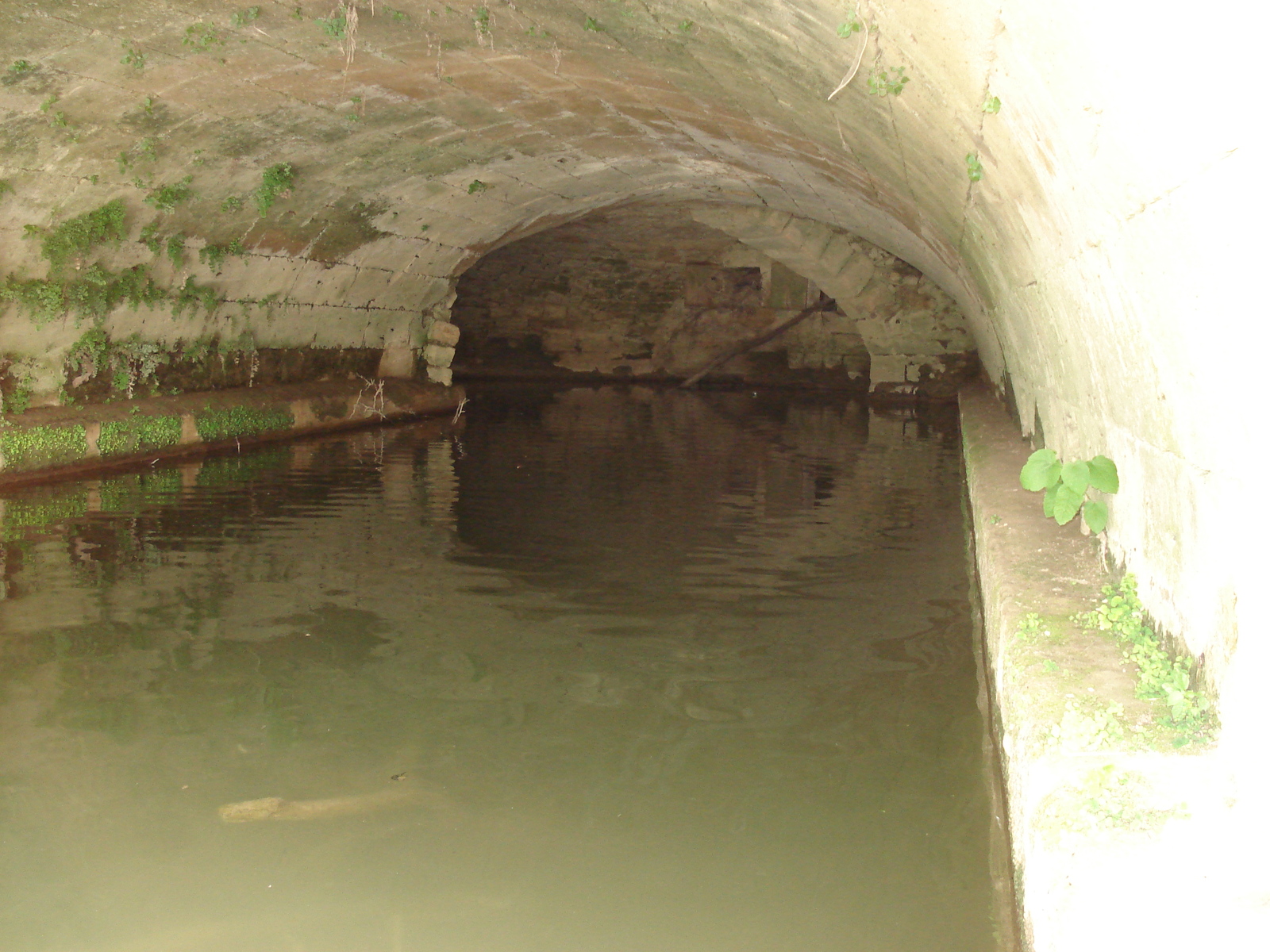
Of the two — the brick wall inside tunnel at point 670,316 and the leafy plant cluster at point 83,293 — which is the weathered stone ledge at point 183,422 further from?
the brick wall inside tunnel at point 670,316

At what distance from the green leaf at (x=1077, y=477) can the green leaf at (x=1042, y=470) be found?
0.16 feet

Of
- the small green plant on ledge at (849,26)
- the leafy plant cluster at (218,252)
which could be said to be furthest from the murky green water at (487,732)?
the leafy plant cluster at (218,252)

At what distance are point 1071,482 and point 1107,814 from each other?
1622 mm

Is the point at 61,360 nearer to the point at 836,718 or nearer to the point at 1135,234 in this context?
the point at 836,718

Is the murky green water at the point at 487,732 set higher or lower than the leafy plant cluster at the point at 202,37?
lower

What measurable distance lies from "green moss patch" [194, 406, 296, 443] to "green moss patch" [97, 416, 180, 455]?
38 centimetres

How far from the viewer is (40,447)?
9.37m

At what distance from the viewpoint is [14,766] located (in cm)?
358

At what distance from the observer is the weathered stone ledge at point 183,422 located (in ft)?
30.7

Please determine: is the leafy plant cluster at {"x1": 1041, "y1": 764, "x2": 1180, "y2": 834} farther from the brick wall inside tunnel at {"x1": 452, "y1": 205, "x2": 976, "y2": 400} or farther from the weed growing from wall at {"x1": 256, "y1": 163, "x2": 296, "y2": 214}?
the brick wall inside tunnel at {"x1": 452, "y1": 205, "x2": 976, "y2": 400}

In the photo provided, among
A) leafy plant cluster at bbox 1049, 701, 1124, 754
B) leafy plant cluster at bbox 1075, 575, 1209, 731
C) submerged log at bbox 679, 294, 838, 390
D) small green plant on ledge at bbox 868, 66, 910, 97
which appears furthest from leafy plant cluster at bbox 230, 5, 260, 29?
submerged log at bbox 679, 294, 838, 390

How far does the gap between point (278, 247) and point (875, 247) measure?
9945 millimetres

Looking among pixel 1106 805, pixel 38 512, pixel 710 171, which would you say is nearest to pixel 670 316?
pixel 710 171

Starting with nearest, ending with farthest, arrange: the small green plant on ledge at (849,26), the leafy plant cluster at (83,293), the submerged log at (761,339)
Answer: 1. the small green plant on ledge at (849,26)
2. the leafy plant cluster at (83,293)
3. the submerged log at (761,339)
